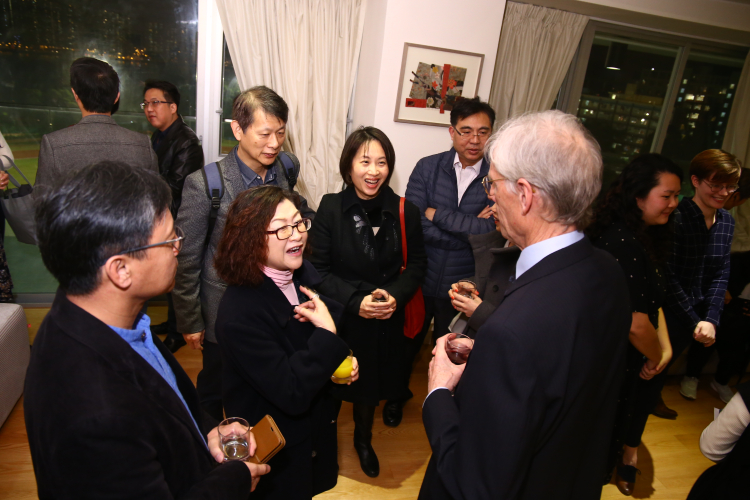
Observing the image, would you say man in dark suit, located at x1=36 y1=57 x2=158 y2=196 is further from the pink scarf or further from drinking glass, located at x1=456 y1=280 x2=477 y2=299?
drinking glass, located at x1=456 y1=280 x2=477 y2=299

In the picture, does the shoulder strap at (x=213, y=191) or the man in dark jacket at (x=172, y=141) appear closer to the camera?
the shoulder strap at (x=213, y=191)

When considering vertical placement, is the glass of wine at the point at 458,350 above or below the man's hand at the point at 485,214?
below

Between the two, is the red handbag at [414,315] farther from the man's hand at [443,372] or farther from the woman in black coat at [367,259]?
the man's hand at [443,372]

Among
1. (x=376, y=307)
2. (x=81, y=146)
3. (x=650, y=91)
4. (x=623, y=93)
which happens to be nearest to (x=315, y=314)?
(x=376, y=307)

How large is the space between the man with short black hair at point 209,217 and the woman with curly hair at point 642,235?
62.7 inches

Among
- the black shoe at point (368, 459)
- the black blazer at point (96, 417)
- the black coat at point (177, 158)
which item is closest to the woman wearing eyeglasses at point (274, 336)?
the black blazer at point (96, 417)

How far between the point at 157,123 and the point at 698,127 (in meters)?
5.36

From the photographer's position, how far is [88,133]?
244 centimetres

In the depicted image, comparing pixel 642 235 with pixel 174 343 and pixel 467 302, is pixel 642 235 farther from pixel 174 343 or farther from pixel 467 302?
pixel 174 343

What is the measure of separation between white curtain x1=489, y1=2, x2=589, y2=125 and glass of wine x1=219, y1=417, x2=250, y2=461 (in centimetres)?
357

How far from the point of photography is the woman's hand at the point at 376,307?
2.25m

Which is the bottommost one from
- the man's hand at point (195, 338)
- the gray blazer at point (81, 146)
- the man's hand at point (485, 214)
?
the man's hand at point (195, 338)

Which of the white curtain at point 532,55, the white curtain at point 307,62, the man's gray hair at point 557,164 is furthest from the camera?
the white curtain at point 532,55

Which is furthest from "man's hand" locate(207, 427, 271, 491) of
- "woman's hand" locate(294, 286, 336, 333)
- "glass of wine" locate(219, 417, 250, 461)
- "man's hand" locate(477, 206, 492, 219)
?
"man's hand" locate(477, 206, 492, 219)
